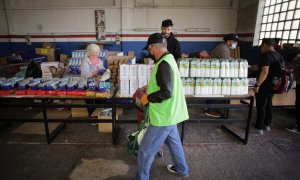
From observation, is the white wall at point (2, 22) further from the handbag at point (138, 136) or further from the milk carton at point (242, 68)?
the milk carton at point (242, 68)

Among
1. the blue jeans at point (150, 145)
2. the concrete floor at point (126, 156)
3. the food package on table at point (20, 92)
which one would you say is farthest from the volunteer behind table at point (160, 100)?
the food package on table at point (20, 92)

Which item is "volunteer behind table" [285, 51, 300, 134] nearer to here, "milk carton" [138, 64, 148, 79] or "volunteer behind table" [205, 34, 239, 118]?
"volunteer behind table" [205, 34, 239, 118]

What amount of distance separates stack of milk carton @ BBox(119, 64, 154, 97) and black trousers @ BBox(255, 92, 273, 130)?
7.22 ft

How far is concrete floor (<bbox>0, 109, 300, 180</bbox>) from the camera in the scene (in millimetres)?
2744

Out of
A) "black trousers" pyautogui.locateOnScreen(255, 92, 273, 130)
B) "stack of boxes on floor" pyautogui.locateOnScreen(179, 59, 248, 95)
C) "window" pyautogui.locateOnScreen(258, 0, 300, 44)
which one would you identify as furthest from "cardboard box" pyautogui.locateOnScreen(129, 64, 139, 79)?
"window" pyautogui.locateOnScreen(258, 0, 300, 44)

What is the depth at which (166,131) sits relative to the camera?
7.25ft

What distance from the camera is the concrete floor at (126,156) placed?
2.74 m

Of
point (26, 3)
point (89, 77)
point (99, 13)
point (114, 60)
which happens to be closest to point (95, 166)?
point (89, 77)

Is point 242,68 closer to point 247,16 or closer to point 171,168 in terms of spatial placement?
point 171,168

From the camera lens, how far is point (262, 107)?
3818 mm

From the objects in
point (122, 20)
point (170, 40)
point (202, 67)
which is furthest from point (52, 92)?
point (122, 20)

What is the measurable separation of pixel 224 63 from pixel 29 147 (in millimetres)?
3429

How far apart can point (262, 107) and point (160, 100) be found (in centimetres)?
267

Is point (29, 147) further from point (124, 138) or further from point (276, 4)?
point (276, 4)
